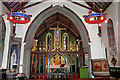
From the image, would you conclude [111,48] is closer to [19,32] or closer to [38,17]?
[38,17]

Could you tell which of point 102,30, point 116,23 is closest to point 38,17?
point 102,30

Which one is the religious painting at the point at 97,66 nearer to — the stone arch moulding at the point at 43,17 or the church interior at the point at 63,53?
the church interior at the point at 63,53

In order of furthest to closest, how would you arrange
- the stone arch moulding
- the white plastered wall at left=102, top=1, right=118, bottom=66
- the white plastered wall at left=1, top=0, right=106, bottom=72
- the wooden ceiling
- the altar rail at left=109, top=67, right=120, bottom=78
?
the wooden ceiling
the stone arch moulding
the white plastered wall at left=1, top=0, right=106, bottom=72
the white plastered wall at left=102, top=1, right=118, bottom=66
the altar rail at left=109, top=67, right=120, bottom=78

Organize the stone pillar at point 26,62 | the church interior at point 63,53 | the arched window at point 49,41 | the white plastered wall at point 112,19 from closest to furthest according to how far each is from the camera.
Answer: the white plastered wall at point 112,19, the church interior at point 63,53, the stone pillar at point 26,62, the arched window at point 49,41

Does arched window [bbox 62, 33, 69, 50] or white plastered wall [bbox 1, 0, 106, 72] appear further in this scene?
arched window [bbox 62, 33, 69, 50]

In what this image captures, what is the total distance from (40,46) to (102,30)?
8727 millimetres

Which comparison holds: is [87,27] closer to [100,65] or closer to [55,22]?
[100,65]

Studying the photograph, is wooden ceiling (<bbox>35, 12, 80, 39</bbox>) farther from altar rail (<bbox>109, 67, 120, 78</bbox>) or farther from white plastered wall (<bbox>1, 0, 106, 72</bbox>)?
altar rail (<bbox>109, 67, 120, 78</bbox>)

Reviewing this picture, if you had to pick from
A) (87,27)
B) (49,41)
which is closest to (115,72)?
(87,27)

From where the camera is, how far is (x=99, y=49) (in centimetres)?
874

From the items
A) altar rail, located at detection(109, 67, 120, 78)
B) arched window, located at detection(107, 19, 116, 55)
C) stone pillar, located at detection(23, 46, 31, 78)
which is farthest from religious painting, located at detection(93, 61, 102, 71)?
stone pillar, located at detection(23, 46, 31, 78)

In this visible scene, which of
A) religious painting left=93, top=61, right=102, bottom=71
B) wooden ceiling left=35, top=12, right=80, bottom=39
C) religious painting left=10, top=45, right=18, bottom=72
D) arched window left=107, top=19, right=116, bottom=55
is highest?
wooden ceiling left=35, top=12, right=80, bottom=39

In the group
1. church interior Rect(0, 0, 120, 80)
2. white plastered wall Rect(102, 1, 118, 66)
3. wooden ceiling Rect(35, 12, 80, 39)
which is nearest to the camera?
white plastered wall Rect(102, 1, 118, 66)

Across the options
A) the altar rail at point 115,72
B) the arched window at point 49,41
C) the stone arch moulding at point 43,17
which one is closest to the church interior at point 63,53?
the stone arch moulding at point 43,17
